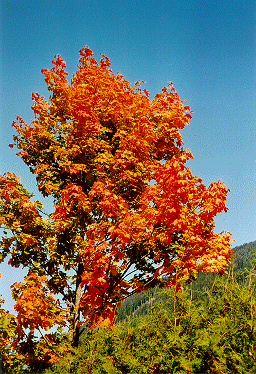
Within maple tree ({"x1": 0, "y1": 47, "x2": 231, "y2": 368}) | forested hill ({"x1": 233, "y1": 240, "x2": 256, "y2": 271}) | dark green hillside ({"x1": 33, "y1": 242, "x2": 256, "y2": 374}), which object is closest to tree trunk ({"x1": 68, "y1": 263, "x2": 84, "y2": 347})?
maple tree ({"x1": 0, "y1": 47, "x2": 231, "y2": 368})

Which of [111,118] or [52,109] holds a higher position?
[52,109]

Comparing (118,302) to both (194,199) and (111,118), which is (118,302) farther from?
(111,118)

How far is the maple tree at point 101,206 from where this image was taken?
16.0 feet

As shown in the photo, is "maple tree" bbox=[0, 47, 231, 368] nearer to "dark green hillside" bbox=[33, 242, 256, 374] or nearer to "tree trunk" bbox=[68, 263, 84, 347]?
"tree trunk" bbox=[68, 263, 84, 347]

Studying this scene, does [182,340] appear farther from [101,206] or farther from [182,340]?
[101,206]

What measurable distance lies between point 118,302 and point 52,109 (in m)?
5.14

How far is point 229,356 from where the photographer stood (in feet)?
7.82

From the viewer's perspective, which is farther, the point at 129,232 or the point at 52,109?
the point at 52,109

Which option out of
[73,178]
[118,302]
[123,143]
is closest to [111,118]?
[123,143]

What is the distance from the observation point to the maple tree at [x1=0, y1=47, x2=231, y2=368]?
4.88 m

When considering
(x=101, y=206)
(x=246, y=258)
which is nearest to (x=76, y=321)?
(x=101, y=206)

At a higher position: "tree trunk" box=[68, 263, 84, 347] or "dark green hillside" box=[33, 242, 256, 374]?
"tree trunk" box=[68, 263, 84, 347]

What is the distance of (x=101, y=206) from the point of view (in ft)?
17.6

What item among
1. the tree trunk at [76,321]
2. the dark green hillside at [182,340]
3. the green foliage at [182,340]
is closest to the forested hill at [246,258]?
the dark green hillside at [182,340]
